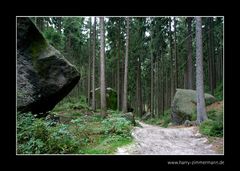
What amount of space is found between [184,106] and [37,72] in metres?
10.7

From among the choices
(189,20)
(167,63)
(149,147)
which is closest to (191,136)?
(149,147)

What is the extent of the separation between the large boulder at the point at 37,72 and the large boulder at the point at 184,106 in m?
8.46

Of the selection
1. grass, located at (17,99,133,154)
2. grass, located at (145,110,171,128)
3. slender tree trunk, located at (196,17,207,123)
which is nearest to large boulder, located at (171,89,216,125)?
grass, located at (145,110,171,128)

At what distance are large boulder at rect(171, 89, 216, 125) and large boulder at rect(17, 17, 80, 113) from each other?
27.7 feet

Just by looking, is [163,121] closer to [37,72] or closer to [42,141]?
[37,72]

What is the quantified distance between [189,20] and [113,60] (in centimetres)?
926

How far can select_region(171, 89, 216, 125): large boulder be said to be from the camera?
17.3 meters

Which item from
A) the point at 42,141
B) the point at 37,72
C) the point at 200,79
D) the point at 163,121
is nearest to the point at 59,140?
the point at 42,141

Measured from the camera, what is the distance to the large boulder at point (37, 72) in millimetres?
10305
